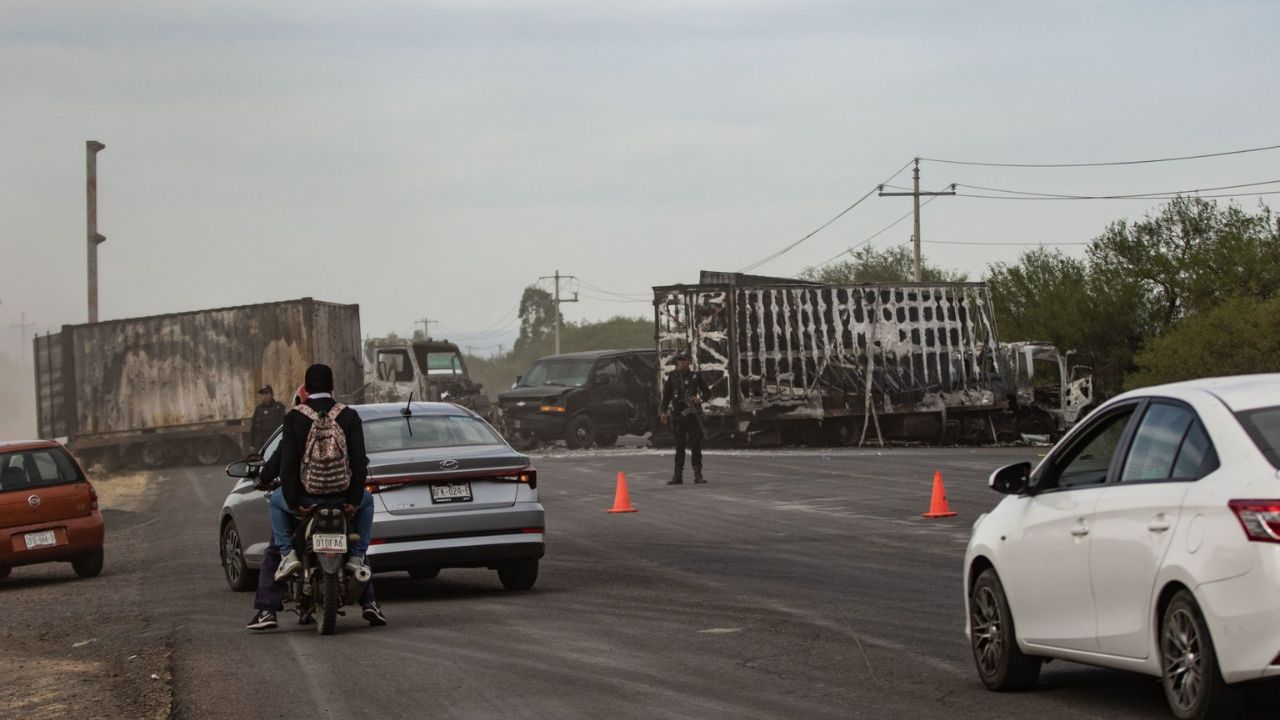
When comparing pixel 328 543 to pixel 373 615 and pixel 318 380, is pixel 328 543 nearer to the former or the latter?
pixel 373 615

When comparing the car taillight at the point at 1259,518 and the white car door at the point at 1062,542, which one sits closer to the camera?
the car taillight at the point at 1259,518

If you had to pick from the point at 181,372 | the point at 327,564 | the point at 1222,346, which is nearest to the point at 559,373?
the point at 181,372

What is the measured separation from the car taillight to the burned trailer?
30.9m

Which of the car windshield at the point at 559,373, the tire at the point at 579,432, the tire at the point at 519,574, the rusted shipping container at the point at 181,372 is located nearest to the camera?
the tire at the point at 519,574

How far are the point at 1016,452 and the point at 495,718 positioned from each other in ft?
93.9

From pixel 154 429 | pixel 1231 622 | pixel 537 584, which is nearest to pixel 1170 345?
pixel 154 429

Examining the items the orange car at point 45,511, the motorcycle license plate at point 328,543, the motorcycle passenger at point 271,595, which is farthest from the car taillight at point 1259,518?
the orange car at point 45,511

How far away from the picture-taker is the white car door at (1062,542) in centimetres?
758

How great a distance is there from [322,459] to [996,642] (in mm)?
4922

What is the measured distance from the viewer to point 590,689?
28.8ft

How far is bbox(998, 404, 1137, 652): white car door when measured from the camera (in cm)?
758

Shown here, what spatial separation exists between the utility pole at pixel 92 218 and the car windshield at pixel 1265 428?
41192mm

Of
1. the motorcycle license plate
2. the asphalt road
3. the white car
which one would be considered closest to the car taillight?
the white car

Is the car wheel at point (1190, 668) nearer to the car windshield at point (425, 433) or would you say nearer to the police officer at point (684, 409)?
the car windshield at point (425, 433)
